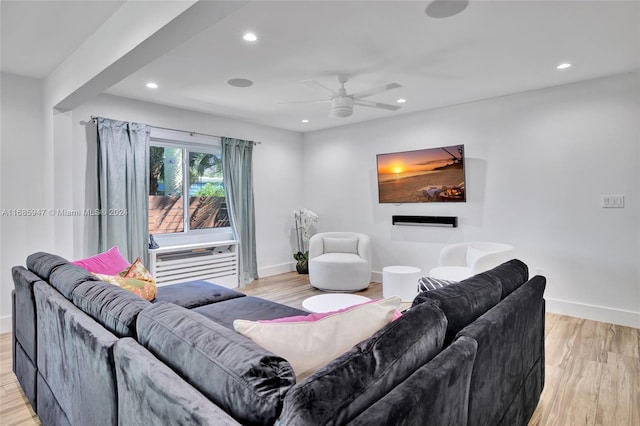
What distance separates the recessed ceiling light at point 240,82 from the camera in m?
3.52

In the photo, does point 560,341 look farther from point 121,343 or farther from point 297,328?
point 121,343

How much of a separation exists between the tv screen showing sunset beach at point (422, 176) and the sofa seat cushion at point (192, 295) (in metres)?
3.00

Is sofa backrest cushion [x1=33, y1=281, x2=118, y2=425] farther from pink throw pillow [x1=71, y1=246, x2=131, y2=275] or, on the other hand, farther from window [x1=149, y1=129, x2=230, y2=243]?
window [x1=149, y1=129, x2=230, y2=243]

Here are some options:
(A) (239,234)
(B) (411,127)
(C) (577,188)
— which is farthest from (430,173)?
(A) (239,234)

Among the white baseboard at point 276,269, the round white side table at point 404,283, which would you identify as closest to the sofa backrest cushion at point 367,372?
the round white side table at point 404,283

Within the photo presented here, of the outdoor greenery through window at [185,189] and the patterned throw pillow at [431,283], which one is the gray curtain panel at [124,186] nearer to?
the outdoor greenery through window at [185,189]

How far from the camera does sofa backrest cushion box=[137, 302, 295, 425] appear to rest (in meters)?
0.84

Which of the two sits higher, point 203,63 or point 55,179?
point 203,63

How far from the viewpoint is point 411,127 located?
4.93m

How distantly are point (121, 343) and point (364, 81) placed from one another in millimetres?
3192

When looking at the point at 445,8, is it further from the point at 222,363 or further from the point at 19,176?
the point at 19,176

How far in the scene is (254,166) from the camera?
18.1ft

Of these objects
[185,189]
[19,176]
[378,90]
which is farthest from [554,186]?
[19,176]

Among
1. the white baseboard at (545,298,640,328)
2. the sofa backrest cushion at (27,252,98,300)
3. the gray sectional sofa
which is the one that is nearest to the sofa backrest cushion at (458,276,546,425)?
the gray sectional sofa
